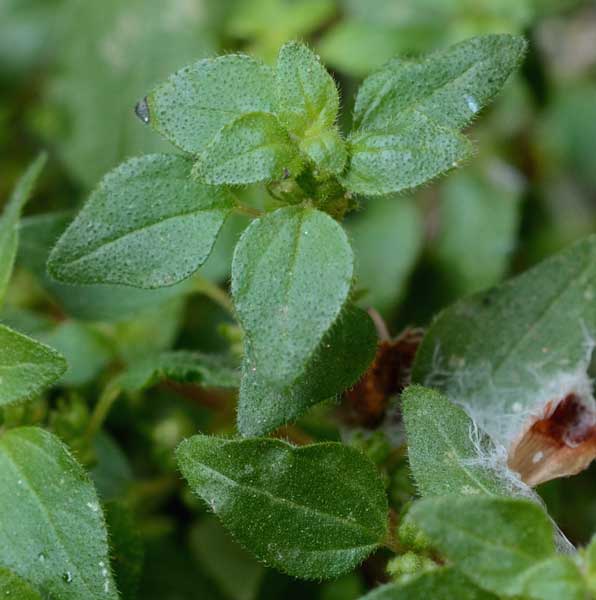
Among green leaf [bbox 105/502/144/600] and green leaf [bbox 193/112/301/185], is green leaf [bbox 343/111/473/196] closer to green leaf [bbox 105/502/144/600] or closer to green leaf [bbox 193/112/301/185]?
green leaf [bbox 193/112/301/185]

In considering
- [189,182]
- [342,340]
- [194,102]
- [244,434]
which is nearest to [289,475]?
[244,434]

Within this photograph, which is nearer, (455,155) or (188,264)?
(455,155)

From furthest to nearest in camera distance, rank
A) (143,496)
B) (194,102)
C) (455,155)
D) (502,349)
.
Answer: (143,496) → (502,349) → (194,102) → (455,155)

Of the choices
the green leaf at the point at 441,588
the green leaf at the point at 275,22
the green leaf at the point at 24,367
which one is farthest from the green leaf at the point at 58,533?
the green leaf at the point at 275,22

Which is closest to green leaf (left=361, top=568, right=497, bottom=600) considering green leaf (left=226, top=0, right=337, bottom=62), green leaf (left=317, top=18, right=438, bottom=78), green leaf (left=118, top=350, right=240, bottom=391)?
green leaf (left=118, top=350, right=240, bottom=391)

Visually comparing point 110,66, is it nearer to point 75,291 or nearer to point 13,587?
point 75,291

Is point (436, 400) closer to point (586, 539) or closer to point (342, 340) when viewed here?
point (342, 340)

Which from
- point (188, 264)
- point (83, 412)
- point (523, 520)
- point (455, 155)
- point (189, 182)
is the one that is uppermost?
point (455, 155)
